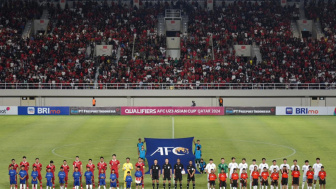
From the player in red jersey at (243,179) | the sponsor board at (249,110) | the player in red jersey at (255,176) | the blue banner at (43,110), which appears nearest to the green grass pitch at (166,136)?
the sponsor board at (249,110)

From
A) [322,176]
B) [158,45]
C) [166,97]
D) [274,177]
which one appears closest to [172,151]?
[274,177]

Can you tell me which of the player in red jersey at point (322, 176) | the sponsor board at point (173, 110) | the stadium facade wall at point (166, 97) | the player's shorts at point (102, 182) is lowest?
the player's shorts at point (102, 182)

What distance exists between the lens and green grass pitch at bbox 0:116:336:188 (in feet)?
99.5

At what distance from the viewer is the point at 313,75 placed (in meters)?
54.3

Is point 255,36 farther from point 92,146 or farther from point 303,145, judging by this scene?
point 92,146

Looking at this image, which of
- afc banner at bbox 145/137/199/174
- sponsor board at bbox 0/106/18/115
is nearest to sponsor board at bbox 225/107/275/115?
sponsor board at bbox 0/106/18/115

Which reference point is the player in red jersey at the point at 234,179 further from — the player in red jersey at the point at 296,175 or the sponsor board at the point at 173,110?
the sponsor board at the point at 173,110

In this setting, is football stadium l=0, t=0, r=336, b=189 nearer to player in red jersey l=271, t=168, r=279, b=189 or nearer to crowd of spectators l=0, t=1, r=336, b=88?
crowd of spectators l=0, t=1, r=336, b=88

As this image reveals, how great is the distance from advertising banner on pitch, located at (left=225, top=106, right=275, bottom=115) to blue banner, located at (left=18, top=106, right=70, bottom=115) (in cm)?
1528

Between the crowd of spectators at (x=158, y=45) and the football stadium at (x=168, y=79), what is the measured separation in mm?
141

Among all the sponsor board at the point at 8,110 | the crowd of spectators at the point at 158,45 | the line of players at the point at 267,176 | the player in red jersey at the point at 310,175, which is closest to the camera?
the player in red jersey at the point at 310,175

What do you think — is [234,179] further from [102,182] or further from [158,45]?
[158,45]

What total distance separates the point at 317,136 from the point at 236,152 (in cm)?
884

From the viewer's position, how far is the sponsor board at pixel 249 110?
4972 centimetres
